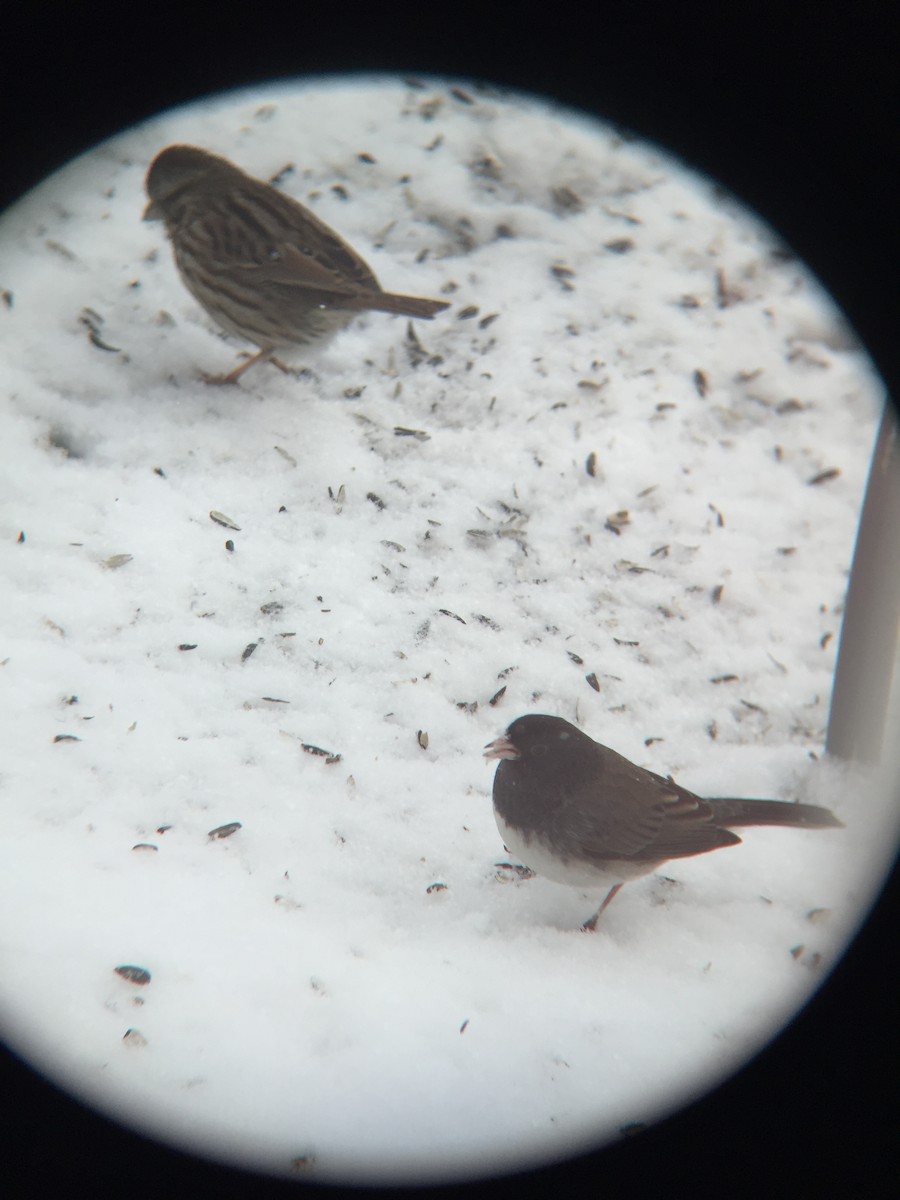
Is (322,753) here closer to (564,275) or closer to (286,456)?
(286,456)

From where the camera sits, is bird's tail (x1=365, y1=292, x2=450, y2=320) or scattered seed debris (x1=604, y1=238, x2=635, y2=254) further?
scattered seed debris (x1=604, y1=238, x2=635, y2=254)

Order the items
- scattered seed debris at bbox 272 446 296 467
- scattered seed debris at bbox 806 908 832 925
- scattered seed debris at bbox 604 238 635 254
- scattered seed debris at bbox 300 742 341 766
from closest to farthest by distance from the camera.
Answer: scattered seed debris at bbox 806 908 832 925
scattered seed debris at bbox 300 742 341 766
scattered seed debris at bbox 272 446 296 467
scattered seed debris at bbox 604 238 635 254

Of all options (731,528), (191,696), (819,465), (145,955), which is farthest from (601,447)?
(145,955)

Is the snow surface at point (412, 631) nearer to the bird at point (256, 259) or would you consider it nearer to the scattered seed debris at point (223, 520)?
the scattered seed debris at point (223, 520)

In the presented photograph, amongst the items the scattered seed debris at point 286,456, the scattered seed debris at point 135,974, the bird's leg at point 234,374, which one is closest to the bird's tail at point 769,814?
the scattered seed debris at point 135,974

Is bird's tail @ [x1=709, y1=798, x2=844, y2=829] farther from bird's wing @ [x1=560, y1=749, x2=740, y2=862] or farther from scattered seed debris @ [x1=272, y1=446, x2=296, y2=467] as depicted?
scattered seed debris @ [x1=272, y1=446, x2=296, y2=467]

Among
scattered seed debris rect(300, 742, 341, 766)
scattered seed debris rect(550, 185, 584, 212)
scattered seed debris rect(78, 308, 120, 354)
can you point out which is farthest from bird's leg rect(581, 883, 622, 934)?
scattered seed debris rect(550, 185, 584, 212)
